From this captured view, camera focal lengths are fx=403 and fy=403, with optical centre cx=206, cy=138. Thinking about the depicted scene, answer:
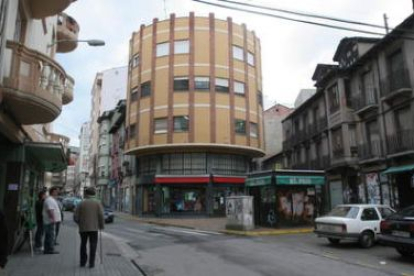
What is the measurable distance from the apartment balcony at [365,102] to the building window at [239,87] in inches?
514

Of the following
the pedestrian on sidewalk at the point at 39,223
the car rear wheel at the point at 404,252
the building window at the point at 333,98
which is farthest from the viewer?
the building window at the point at 333,98

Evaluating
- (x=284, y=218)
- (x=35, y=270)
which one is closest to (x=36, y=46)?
(x=35, y=270)

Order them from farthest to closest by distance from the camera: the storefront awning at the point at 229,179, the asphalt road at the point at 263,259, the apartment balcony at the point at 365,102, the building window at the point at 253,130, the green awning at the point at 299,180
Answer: the building window at the point at 253,130 → the storefront awning at the point at 229,179 → the apartment balcony at the point at 365,102 → the green awning at the point at 299,180 → the asphalt road at the point at 263,259

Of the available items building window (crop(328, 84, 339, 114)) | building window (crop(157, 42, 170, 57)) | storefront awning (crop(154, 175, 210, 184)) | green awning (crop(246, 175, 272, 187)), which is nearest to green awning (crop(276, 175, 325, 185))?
green awning (crop(246, 175, 272, 187))

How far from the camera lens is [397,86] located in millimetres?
22062

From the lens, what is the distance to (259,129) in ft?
130

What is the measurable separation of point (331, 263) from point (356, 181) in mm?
17012

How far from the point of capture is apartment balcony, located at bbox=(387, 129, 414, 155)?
20922 millimetres

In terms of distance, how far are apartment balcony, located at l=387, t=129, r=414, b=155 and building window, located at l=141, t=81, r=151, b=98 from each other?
885 inches

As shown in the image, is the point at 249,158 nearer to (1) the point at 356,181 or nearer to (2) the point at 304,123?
(2) the point at 304,123

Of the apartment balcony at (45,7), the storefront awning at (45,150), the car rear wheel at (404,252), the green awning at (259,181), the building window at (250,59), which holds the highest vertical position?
the building window at (250,59)

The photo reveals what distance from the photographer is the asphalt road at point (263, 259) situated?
32.3ft

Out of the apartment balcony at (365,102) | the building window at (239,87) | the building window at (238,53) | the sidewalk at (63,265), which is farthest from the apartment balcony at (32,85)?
the building window at (238,53)

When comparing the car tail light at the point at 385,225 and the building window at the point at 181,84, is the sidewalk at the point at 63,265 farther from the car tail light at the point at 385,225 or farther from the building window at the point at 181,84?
the building window at the point at 181,84
